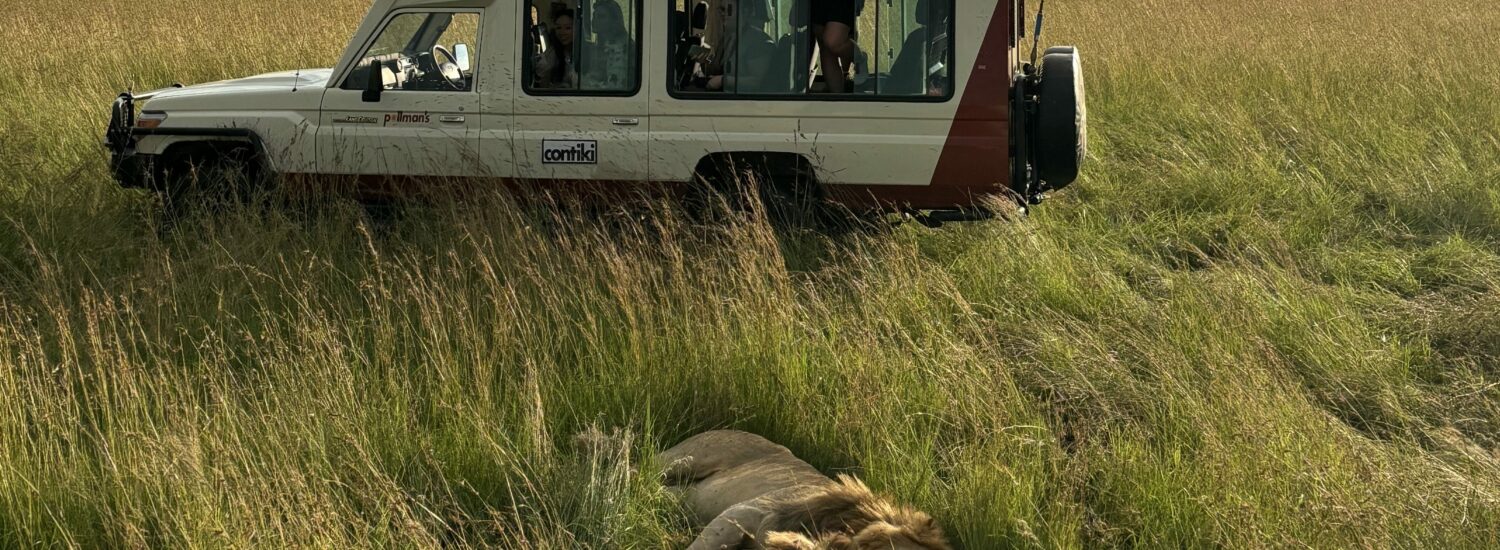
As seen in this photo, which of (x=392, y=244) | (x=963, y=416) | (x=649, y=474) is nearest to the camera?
(x=649, y=474)

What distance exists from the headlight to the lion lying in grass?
4208 millimetres

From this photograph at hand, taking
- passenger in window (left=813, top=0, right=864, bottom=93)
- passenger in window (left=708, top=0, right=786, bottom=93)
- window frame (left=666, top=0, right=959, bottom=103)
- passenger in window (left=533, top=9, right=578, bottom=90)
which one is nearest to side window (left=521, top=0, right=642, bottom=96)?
passenger in window (left=533, top=9, right=578, bottom=90)

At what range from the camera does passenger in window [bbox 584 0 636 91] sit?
7277mm

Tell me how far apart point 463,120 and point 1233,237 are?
4.13 meters

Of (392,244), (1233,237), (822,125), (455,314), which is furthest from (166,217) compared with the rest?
(1233,237)

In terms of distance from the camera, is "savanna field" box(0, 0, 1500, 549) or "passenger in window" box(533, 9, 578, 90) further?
"passenger in window" box(533, 9, 578, 90)

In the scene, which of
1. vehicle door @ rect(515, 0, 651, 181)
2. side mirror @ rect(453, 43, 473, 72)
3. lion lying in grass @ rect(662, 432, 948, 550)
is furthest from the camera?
side mirror @ rect(453, 43, 473, 72)

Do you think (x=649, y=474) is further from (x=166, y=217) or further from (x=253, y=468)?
(x=166, y=217)

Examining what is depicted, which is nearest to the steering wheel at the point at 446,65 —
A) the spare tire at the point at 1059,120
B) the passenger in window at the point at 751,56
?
the passenger in window at the point at 751,56

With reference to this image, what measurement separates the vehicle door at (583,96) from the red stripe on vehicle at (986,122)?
1.47 metres

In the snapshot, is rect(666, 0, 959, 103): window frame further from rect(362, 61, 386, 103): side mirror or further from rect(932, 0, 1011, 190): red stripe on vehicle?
rect(362, 61, 386, 103): side mirror

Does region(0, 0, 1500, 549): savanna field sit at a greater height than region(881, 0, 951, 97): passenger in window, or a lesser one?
lesser

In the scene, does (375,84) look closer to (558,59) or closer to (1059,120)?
(558,59)

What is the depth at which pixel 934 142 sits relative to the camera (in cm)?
718
